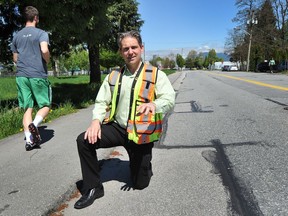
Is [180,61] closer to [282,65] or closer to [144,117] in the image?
[282,65]

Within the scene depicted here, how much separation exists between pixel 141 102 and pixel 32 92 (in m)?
2.70

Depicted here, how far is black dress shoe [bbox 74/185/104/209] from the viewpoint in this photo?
128 inches

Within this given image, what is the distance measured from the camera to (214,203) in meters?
3.21

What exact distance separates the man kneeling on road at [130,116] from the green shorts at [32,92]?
2.12 m

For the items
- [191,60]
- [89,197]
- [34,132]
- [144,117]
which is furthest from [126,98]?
[191,60]

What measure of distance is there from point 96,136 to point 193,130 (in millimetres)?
3638

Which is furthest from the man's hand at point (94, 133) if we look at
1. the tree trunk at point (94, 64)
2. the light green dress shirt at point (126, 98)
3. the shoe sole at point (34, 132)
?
the tree trunk at point (94, 64)

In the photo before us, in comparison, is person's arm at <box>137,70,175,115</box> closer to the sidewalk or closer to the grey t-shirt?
the sidewalk

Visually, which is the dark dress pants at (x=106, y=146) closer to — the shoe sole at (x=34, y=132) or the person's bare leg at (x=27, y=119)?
the shoe sole at (x=34, y=132)

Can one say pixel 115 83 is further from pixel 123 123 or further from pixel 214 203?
pixel 214 203

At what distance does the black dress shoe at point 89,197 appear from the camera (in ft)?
10.7

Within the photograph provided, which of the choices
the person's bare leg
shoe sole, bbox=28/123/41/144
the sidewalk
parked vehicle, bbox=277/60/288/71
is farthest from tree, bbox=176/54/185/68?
the sidewalk

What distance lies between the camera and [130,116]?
3412 millimetres

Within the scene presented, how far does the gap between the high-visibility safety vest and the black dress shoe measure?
0.65m
